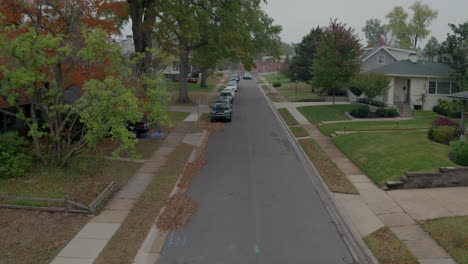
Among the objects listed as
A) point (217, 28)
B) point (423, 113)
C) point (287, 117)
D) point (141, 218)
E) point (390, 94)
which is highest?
point (217, 28)

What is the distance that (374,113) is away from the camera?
104 ft

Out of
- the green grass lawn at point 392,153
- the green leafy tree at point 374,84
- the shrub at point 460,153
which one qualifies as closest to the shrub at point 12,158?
the green grass lawn at point 392,153

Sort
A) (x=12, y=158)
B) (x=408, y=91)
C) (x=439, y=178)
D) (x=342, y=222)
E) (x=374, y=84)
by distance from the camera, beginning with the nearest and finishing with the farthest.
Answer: (x=342, y=222)
(x=439, y=178)
(x=12, y=158)
(x=374, y=84)
(x=408, y=91)

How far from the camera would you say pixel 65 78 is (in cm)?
1773

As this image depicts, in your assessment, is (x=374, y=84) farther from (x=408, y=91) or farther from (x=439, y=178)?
(x=439, y=178)

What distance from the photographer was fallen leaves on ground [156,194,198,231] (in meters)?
11.9

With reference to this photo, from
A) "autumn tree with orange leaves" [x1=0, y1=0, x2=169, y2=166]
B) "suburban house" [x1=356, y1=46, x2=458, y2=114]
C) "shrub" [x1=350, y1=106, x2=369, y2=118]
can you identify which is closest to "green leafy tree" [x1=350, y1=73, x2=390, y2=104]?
"shrub" [x1=350, y1=106, x2=369, y2=118]

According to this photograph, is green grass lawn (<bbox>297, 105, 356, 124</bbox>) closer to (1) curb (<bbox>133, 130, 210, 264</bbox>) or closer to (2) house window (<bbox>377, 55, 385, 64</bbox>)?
(2) house window (<bbox>377, 55, 385, 64</bbox>)

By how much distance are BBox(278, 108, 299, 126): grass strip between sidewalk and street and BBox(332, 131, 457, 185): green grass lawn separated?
764 cm

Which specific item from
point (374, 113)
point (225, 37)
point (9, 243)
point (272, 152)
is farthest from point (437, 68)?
point (9, 243)

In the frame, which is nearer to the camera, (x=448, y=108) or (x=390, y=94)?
(x=448, y=108)

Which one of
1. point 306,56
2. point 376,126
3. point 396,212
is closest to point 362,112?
point 376,126

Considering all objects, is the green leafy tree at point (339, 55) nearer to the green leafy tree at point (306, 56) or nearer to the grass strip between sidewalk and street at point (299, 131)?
the grass strip between sidewalk and street at point (299, 131)

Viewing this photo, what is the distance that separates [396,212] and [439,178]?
3267mm
